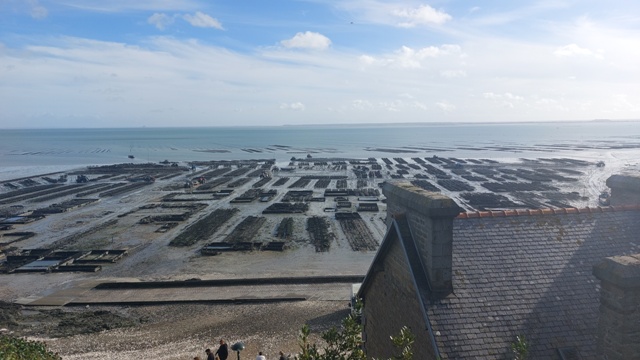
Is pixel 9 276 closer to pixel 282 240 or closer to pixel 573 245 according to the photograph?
pixel 282 240

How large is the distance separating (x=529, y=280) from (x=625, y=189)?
4.88 metres

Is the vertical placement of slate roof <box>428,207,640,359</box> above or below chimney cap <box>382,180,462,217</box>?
below

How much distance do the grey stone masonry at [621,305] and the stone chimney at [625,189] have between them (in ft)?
16.9

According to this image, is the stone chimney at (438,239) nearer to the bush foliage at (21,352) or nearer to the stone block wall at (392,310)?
the stone block wall at (392,310)

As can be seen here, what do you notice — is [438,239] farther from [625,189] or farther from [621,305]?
[625,189]

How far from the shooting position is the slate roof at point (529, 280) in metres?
7.10

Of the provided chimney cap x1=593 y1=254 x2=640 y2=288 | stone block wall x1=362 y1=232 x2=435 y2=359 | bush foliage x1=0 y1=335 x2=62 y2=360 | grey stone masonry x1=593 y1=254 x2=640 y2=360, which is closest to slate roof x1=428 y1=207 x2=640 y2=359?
stone block wall x1=362 y1=232 x2=435 y2=359

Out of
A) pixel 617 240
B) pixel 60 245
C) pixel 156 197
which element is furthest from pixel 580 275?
pixel 156 197

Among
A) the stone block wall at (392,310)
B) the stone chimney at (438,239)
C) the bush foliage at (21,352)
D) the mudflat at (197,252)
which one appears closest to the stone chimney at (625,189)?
the stone chimney at (438,239)

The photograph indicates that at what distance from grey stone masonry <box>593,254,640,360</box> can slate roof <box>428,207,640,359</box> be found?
0.81 meters

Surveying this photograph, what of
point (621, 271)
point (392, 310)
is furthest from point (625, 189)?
point (392, 310)

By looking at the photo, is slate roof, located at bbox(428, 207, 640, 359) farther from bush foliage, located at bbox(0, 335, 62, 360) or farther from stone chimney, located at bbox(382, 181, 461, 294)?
bush foliage, located at bbox(0, 335, 62, 360)

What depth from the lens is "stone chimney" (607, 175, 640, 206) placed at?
1054 centimetres

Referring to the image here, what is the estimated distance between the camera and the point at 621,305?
20.0ft
